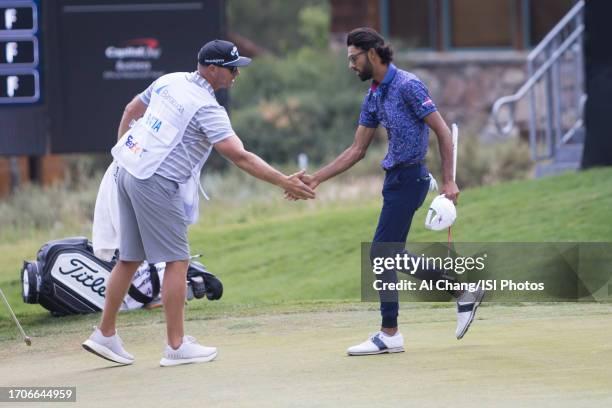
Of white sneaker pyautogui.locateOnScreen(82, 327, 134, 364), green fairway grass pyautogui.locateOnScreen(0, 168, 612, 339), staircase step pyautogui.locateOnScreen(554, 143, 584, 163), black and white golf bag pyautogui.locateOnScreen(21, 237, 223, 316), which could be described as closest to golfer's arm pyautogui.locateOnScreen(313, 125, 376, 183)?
white sneaker pyautogui.locateOnScreen(82, 327, 134, 364)

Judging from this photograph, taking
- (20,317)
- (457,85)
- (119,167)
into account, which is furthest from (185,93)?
(457,85)

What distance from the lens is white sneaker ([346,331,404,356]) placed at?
7848 mm

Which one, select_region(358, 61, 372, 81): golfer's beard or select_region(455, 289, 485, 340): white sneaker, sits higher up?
select_region(358, 61, 372, 81): golfer's beard

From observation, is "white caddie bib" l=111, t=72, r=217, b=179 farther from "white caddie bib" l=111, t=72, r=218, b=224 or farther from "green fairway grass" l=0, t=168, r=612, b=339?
"green fairway grass" l=0, t=168, r=612, b=339

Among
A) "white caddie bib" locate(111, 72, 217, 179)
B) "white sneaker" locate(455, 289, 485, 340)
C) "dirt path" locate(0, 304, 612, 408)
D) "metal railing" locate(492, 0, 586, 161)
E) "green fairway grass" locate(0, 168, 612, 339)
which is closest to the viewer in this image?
"dirt path" locate(0, 304, 612, 408)

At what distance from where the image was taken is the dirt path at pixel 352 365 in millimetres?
6504

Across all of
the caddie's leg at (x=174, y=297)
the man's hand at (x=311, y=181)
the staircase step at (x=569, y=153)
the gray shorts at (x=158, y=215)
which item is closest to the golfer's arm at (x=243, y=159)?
the gray shorts at (x=158, y=215)

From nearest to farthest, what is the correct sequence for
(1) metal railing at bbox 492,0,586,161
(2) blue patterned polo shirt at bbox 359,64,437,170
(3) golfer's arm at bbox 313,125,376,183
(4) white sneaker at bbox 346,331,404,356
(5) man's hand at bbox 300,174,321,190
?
(2) blue patterned polo shirt at bbox 359,64,437,170 < (4) white sneaker at bbox 346,331,404,356 < (3) golfer's arm at bbox 313,125,376,183 < (5) man's hand at bbox 300,174,321,190 < (1) metal railing at bbox 492,0,586,161

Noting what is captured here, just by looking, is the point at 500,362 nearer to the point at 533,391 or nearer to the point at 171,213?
the point at 533,391

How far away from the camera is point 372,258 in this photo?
7.96 metres

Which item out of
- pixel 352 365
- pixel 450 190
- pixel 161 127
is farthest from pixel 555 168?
pixel 161 127

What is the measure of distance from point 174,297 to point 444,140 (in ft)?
5.76

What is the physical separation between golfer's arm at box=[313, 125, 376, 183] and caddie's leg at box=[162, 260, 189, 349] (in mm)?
1047

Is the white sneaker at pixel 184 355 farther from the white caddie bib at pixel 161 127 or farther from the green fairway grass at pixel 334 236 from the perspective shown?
the green fairway grass at pixel 334 236
